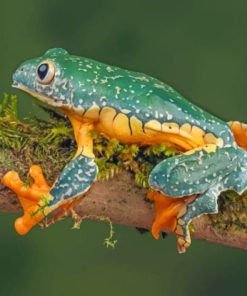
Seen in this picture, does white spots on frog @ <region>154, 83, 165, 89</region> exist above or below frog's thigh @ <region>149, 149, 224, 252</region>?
above

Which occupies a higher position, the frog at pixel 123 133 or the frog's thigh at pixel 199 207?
the frog at pixel 123 133

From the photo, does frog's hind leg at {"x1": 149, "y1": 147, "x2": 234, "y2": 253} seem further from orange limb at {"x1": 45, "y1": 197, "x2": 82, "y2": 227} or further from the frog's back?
orange limb at {"x1": 45, "y1": 197, "x2": 82, "y2": 227}

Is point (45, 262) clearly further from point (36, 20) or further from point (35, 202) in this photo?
point (35, 202)

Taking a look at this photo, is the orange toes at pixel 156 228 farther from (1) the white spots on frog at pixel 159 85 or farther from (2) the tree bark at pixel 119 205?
(1) the white spots on frog at pixel 159 85

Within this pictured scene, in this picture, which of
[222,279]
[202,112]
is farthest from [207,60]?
[202,112]

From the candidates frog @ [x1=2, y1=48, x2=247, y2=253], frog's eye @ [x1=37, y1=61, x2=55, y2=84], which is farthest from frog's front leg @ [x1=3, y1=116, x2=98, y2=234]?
frog's eye @ [x1=37, y1=61, x2=55, y2=84]

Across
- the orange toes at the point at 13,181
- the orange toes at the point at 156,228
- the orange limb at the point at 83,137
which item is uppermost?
the orange limb at the point at 83,137

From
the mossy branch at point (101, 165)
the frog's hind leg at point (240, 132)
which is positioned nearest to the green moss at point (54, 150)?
the mossy branch at point (101, 165)
